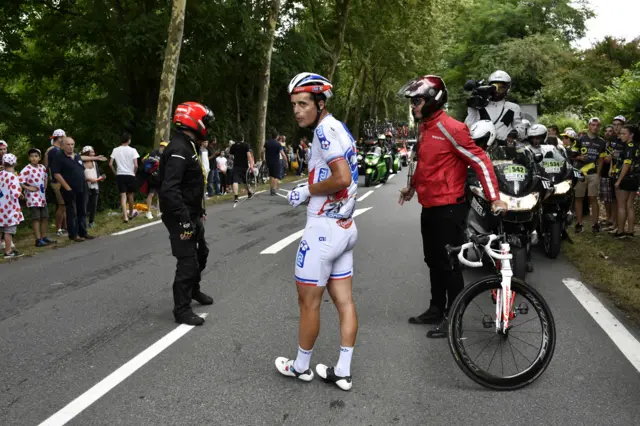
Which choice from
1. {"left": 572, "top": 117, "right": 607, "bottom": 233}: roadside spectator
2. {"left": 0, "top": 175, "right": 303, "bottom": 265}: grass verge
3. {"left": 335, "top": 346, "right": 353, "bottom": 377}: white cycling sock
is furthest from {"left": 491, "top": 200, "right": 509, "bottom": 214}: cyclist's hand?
{"left": 0, "top": 175, "right": 303, "bottom": 265}: grass verge

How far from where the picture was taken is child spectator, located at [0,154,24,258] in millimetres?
9727

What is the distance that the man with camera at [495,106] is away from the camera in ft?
26.1

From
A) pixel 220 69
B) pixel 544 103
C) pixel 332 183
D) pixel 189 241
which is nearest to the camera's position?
pixel 332 183

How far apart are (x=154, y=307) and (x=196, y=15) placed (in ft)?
58.8

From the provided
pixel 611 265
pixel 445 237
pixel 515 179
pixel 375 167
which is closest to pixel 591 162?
pixel 611 265

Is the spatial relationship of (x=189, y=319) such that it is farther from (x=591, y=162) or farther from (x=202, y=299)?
(x=591, y=162)

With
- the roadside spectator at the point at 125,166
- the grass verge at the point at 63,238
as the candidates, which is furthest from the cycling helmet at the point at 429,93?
the roadside spectator at the point at 125,166

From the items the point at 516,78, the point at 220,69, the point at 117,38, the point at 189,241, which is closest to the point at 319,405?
the point at 189,241

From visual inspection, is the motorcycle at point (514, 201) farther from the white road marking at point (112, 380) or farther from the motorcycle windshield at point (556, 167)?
the white road marking at point (112, 380)

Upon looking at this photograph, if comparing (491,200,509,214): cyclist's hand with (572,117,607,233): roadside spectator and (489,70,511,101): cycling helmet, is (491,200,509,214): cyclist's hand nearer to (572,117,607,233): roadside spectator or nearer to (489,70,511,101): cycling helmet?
(489,70,511,101): cycling helmet

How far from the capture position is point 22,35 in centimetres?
2173

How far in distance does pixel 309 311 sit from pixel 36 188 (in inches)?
305

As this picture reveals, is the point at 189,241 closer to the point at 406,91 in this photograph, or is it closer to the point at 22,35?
the point at 406,91

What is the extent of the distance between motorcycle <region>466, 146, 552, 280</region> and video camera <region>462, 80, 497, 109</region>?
1.04m
